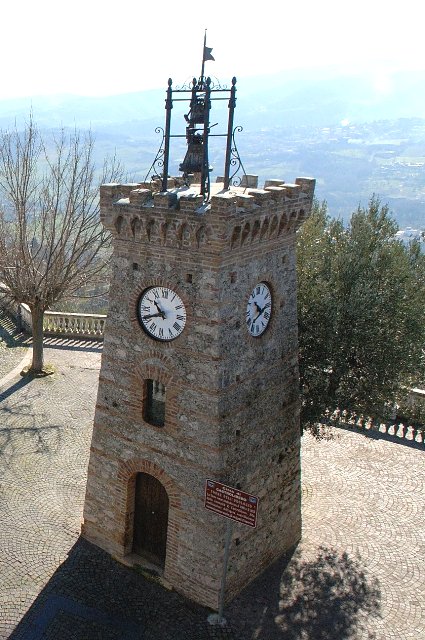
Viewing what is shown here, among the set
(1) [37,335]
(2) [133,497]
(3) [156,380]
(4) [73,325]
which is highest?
(3) [156,380]

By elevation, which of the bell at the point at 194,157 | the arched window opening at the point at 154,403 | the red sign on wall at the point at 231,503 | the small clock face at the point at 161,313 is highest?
the bell at the point at 194,157

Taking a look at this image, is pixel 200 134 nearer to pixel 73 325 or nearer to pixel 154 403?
pixel 154 403

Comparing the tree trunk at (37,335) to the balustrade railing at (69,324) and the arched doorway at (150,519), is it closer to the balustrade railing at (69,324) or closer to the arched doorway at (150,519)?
the balustrade railing at (69,324)

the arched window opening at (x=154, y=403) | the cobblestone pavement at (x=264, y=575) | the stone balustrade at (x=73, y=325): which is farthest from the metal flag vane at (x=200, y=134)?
the stone balustrade at (x=73, y=325)

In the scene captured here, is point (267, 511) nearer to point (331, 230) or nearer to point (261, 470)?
point (261, 470)

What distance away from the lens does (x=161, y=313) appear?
11.9m

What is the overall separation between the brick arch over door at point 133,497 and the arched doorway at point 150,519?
15 cm

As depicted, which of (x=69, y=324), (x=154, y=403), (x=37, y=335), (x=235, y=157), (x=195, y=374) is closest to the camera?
(x=235, y=157)

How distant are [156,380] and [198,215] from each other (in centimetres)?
387

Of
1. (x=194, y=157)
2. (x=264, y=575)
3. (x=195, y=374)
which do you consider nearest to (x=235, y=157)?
(x=194, y=157)

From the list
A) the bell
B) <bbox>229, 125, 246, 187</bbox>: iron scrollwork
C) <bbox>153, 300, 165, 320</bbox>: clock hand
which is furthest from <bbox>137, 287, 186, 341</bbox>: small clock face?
<bbox>229, 125, 246, 187</bbox>: iron scrollwork

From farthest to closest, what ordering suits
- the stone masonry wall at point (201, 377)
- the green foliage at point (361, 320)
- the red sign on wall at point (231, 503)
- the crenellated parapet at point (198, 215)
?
the green foliage at point (361, 320), the stone masonry wall at point (201, 377), the red sign on wall at point (231, 503), the crenellated parapet at point (198, 215)

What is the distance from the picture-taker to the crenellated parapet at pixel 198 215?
34.7 feet

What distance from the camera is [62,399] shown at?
71.3ft
